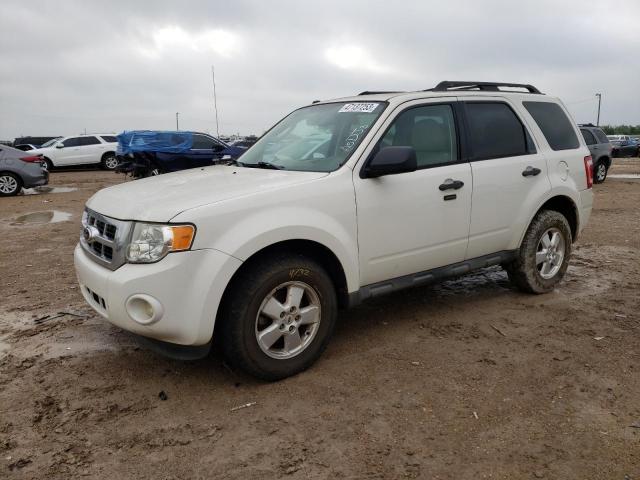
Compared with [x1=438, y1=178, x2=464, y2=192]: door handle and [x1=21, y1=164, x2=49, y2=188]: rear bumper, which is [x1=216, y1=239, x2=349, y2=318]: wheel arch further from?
[x1=21, y1=164, x2=49, y2=188]: rear bumper

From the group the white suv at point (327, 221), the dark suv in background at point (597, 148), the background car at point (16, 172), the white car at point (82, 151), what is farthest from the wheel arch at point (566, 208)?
the white car at point (82, 151)

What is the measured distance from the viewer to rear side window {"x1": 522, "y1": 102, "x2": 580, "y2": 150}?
16.0 feet

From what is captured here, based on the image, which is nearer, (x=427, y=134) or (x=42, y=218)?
(x=427, y=134)

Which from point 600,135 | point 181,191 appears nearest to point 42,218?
point 181,191

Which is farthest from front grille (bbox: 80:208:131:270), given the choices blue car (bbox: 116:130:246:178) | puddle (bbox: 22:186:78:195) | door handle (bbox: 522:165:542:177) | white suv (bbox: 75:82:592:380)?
puddle (bbox: 22:186:78:195)

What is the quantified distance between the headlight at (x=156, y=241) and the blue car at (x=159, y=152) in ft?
37.5

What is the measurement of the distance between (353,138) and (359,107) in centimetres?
38

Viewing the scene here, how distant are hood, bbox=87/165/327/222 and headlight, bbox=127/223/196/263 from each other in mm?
56


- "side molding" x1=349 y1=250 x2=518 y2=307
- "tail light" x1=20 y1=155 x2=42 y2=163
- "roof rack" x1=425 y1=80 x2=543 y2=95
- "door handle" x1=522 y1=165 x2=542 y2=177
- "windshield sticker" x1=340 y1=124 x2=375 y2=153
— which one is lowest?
"side molding" x1=349 y1=250 x2=518 y2=307

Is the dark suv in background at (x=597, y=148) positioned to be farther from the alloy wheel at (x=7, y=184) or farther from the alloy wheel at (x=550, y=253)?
the alloy wheel at (x=7, y=184)

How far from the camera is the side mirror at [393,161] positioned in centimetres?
345

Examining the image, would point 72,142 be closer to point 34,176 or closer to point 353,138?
point 34,176

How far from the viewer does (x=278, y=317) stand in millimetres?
3287

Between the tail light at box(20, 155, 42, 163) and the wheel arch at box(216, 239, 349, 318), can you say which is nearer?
the wheel arch at box(216, 239, 349, 318)
